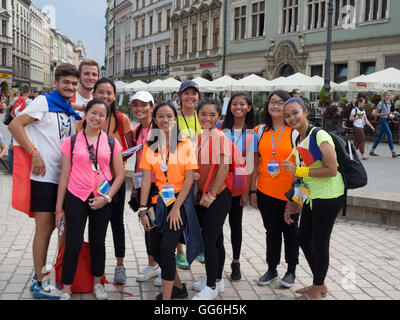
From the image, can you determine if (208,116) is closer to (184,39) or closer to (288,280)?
(288,280)

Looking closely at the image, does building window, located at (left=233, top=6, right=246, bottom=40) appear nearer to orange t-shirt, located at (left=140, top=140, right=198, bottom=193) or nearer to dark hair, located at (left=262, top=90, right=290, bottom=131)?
dark hair, located at (left=262, top=90, right=290, bottom=131)

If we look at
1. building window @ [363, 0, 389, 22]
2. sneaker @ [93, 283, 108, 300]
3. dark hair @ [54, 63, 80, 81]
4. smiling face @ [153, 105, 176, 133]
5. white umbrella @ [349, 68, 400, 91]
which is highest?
building window @ [363, 0, 389, 22]

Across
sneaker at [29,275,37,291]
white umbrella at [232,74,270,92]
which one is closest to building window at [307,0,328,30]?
white umbrella at [232,74,270,92]

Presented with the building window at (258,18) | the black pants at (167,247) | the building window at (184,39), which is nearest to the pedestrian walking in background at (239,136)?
the black pants at (167,247)

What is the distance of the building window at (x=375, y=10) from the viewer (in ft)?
72.4

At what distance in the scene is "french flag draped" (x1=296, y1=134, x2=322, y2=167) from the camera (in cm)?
350

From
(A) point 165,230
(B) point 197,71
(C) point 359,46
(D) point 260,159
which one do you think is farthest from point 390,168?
(B) point 197,71

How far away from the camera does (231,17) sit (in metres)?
32.7

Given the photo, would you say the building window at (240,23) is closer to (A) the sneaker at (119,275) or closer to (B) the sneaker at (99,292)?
(A) the sneaker at (119,275)

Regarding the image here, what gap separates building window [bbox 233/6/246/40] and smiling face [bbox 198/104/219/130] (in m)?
29.4

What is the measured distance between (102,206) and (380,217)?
4.60 meters

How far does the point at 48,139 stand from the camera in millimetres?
3631

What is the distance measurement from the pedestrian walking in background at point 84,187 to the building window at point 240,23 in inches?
1171
